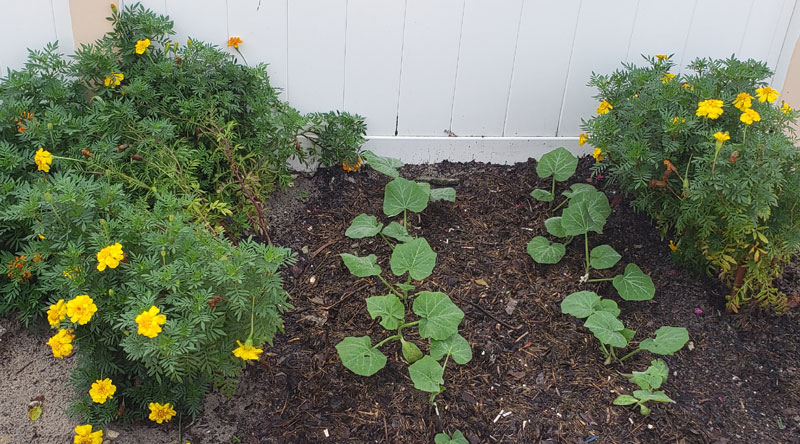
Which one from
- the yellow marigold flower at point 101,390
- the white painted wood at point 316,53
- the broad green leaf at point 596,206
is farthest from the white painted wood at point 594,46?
the yellow marigold flower at point 101,390

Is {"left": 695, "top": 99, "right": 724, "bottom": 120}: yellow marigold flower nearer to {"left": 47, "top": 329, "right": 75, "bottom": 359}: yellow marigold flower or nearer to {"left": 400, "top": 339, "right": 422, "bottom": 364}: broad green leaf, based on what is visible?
{"left": 400, "top": 339, "right": 422, "bottom": 364}: broad green leaf

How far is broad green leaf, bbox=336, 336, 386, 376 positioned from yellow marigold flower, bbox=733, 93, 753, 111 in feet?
4.81

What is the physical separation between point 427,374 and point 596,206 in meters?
1.03

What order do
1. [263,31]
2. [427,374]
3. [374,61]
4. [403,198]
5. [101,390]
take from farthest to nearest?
[374,61] → [263,31] → [403,198] → [427,374] → [101,390]

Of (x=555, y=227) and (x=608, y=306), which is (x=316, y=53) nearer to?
(x=555, y=227)

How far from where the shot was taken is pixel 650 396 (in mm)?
2070

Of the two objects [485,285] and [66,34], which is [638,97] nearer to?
[485,285]

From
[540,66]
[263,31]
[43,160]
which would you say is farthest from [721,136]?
[43,160]

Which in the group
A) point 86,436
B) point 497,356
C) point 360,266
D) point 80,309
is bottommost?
point 86,436

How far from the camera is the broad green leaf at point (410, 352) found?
215 centimetres

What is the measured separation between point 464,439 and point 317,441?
437 mm

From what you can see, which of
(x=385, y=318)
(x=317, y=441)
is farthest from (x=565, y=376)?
(x=317, y=441)

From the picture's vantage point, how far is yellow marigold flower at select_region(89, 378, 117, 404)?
74.5 inches

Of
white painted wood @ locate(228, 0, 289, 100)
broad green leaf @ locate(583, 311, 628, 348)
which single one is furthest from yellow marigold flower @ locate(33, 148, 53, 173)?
broad green leaf @ locate(583, 311, 628, 348)
